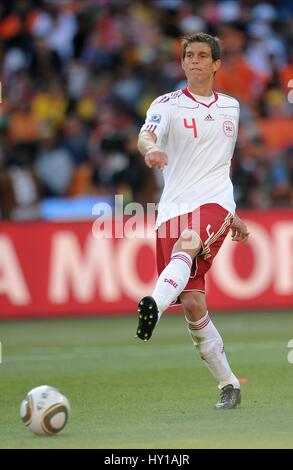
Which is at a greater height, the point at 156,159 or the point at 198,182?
the point at 198,182

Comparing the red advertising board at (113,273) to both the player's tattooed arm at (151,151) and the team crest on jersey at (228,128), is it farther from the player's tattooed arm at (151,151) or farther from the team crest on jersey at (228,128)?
the player's tattooed arm at (151,151)

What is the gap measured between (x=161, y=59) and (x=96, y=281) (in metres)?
5.11

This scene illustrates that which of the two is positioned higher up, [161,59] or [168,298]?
[161,59]

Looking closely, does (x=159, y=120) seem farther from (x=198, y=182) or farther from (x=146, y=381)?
(x=146, y=381)

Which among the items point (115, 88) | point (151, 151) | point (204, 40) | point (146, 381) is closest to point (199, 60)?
point (204, 40)

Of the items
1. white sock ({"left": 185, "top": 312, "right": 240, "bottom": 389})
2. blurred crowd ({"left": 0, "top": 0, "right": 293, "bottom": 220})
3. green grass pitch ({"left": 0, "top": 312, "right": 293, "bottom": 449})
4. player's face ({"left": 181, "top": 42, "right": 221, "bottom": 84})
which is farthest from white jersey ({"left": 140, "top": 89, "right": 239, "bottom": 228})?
blurred crowd ({"left": 0, "top": 0, "right": 293, "bottom": 220})

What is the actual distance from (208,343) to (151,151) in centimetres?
156

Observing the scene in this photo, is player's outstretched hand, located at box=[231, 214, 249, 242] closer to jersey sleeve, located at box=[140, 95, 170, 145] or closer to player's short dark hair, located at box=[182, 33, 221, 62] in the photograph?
jersey sleeve, located at box=[140, 95, 170, 145]

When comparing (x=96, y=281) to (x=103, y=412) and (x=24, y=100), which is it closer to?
(x=24, y=100)

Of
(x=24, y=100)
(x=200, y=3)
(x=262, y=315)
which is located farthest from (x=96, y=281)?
(x=200, y=3)

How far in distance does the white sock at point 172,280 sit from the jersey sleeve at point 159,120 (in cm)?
84

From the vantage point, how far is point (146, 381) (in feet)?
33.4

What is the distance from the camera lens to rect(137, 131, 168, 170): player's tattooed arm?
7.24 metres

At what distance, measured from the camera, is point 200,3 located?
69.7 feet
